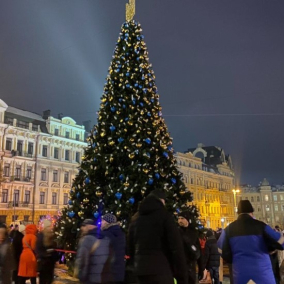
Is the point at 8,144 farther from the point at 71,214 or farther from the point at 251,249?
the point at 251,249

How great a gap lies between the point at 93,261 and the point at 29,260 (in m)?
3.52

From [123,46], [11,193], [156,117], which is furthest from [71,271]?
[11,193]

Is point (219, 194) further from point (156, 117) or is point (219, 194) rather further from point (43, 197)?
point (156, 117)

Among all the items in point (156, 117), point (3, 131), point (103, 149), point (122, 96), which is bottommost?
point (103, 149)

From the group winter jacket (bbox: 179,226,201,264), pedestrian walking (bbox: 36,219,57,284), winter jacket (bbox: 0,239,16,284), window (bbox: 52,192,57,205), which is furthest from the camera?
window (bbox: 52,192,57,205)

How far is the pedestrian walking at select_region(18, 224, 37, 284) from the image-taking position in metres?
7.60

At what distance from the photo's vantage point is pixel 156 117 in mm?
12508

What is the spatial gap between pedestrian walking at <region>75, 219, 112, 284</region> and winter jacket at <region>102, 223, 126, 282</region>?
0.48 meters

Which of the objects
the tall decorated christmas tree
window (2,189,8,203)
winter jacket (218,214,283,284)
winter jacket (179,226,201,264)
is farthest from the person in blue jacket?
window (2,189,8,203)

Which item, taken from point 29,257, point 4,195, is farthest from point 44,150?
point 29,257

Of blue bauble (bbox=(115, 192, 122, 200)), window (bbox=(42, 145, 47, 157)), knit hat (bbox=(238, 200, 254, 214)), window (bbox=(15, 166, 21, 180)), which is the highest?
window (bbox=(42, 145, 47, 157))

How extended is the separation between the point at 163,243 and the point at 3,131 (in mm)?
39329

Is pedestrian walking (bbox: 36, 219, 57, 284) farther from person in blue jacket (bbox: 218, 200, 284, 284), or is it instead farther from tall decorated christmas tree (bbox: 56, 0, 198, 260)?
tall decorated christmas tree (bbox: 56, 0, 198, 260)

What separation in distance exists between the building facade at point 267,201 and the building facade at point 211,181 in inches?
1035
